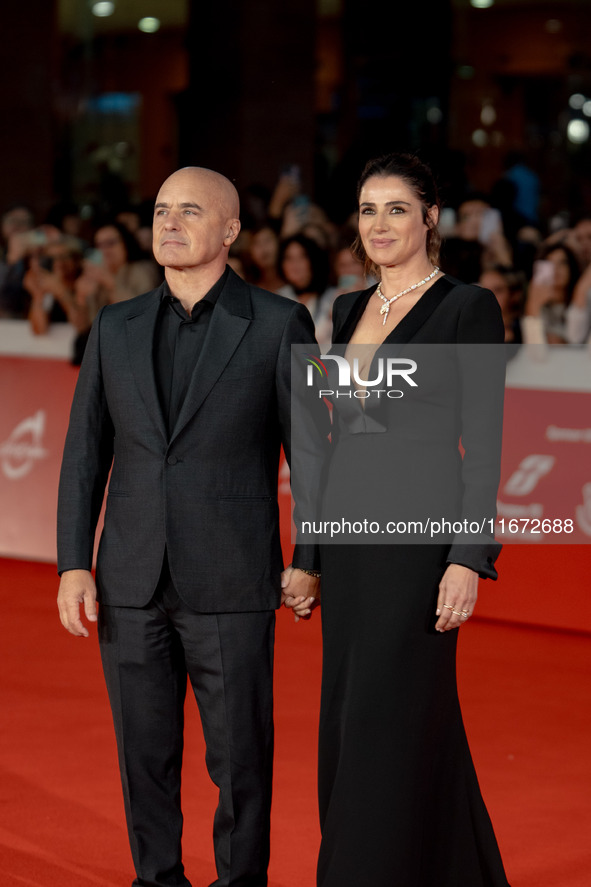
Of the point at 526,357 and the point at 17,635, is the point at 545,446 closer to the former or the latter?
the point at 526,357

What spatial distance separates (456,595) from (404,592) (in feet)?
0.40

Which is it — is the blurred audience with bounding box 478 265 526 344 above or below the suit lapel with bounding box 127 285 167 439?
below

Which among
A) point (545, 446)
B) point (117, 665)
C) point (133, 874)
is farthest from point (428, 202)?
point (545, 446)

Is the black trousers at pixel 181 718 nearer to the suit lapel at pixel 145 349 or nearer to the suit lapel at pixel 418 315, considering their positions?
the suit lapel at pixel 145 349

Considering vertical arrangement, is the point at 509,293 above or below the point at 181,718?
above

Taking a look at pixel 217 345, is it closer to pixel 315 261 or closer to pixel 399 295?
pixel 399 295

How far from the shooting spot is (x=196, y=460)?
9.15 feet

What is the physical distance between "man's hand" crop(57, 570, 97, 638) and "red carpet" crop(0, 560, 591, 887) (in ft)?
2.84

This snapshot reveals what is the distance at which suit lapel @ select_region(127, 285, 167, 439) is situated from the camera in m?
2.78

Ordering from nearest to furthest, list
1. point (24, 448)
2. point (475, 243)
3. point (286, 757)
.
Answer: point (286, 757)
point (475, 243)
point (24, 448)

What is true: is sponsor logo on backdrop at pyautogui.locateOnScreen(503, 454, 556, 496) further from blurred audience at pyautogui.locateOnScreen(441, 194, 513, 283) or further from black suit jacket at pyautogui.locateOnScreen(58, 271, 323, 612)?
black suit jacket at pyautogui.locateOnScreen(58, 271, 323, 612)

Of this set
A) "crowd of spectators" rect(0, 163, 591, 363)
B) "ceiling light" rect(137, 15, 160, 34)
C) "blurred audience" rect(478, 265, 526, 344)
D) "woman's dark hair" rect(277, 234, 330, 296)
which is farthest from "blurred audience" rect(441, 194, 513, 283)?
"ceiling light" rect(137, 15, 160, 34)

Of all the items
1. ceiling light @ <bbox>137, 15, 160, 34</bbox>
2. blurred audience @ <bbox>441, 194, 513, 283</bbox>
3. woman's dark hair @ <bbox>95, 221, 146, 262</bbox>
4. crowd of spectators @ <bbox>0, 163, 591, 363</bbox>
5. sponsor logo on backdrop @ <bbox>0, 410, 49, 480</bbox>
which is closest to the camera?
crowd of spectators @ <bbox>0, 163, 591, 363</bbox>

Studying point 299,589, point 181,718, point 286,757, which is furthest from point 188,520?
point 286,757
